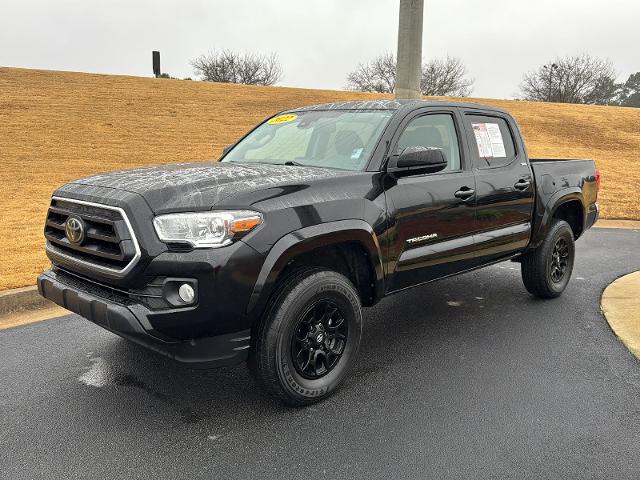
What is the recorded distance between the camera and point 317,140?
13.4ft

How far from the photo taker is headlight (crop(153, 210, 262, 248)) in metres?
2.78

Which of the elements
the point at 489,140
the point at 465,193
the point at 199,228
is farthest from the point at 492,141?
the point at 199,228

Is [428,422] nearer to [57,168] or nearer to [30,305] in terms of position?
[30,305]

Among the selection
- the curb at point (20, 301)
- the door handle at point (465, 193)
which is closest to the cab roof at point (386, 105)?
the door handle at point (465, 193)

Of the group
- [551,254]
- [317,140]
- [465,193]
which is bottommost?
[551,254]

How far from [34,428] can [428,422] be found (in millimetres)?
2219

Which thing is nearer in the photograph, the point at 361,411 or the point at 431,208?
the point at 361,411

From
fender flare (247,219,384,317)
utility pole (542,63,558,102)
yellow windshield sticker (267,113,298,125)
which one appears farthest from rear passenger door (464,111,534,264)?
utility pole (542,63,558,102)

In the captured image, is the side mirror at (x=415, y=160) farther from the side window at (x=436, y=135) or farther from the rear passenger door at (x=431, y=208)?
the side window at (x=436, y=135)

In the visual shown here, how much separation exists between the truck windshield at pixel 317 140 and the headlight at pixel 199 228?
117 centimetres

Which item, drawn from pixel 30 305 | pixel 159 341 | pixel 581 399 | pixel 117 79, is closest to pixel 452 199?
pixel 581 399

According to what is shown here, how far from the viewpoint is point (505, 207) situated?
457 cm

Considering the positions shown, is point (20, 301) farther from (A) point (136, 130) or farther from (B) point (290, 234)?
(A) point (136, 130)

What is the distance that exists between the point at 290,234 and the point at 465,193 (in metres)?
1.77
